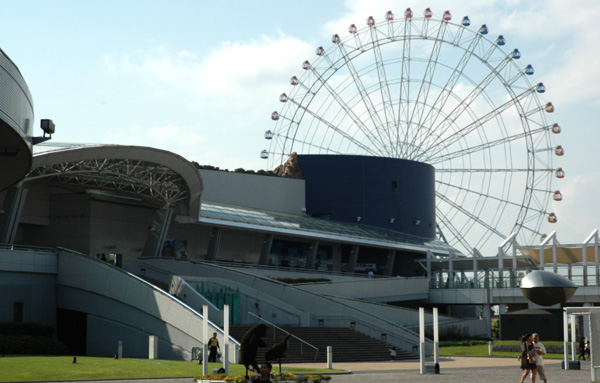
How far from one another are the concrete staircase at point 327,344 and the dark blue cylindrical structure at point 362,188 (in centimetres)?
3224

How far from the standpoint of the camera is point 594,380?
22.0 meters

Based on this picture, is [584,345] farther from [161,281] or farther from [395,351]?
[161,281]

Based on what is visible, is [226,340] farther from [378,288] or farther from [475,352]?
[378,288]

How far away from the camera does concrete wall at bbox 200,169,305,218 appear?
6291cm

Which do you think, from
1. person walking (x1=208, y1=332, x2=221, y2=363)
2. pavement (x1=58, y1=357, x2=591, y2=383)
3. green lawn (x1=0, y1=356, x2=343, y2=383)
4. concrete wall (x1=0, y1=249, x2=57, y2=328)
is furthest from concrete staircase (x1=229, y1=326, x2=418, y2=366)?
concrete wall (x1=0, y1=249, x2=57, y2=328)

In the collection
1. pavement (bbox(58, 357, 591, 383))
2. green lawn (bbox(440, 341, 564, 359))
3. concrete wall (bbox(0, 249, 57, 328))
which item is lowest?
green lawn (bbox(440, 341, 564, 359))

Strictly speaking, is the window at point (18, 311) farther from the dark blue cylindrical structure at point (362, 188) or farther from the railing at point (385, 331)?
the dark blue cylindrical structure at point (362, 188)

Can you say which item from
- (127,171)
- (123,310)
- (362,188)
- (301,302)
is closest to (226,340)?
(123,310)

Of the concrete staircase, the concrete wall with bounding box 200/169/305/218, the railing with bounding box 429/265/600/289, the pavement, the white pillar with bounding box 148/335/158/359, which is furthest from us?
the concrete wall with bounding box 200/169/305/218

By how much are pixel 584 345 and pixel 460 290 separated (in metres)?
22.5

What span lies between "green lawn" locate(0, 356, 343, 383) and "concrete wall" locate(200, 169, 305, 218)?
1353 inches

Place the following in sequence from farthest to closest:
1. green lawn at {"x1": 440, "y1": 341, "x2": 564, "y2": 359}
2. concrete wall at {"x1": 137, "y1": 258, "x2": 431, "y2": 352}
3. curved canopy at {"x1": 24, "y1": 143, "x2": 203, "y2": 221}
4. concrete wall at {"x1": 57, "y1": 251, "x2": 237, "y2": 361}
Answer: concrete wall at {"x1": 137, "y1": 258, "x2": 431, "y2": 352}
curved canopy at {"x1": 24, "y1": 143, "x2": 203, "y2": 221}
green lawn at {"x1": 440, "y1": 341, "x2": 564, "y2": 359}
concrete wall at {"x1": 57, "y1": 251, "x2": 237, "y2": 361}

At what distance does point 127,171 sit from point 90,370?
21.0m

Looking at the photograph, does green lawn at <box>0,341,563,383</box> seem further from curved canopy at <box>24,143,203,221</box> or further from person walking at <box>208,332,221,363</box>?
curved canopy at <box>24,143,203,221</box>
